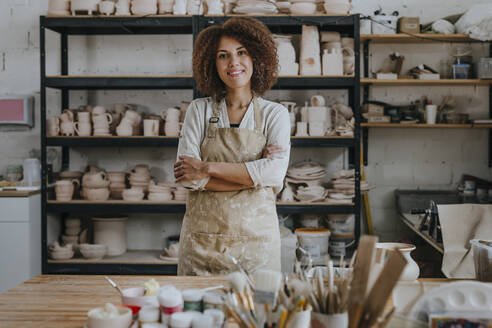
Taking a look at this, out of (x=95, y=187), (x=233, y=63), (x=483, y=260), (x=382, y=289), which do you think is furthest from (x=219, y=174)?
(x=95, y=187)

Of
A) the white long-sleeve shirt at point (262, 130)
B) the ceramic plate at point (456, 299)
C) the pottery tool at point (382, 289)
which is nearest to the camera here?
the pottery tool at point (382, 289)

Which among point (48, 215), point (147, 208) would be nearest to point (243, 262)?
point (147, 208)

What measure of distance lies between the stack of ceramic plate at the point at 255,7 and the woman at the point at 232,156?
65.4 inches

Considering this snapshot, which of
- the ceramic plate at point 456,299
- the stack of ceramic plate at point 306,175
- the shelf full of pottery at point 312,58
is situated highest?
the shelf full of pottery at point 312,58

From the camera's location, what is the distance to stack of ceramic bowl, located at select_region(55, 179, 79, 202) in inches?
153

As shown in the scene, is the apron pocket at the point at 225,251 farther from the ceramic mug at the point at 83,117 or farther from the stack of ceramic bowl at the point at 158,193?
the ceramic mug at the point at 83,117

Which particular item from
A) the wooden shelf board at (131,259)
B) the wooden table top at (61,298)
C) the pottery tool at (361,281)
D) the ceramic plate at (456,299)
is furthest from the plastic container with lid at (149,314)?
the wooden shelf board at (131,259)

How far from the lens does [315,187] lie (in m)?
3.81

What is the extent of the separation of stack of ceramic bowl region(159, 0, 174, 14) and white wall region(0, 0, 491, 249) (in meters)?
0.55

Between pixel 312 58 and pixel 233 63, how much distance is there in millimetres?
1839

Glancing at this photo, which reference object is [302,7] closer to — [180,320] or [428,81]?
[428,81]

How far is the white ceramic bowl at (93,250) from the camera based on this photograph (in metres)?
3.90

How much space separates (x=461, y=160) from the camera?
4266mm

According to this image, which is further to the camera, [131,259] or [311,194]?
[131,259]
